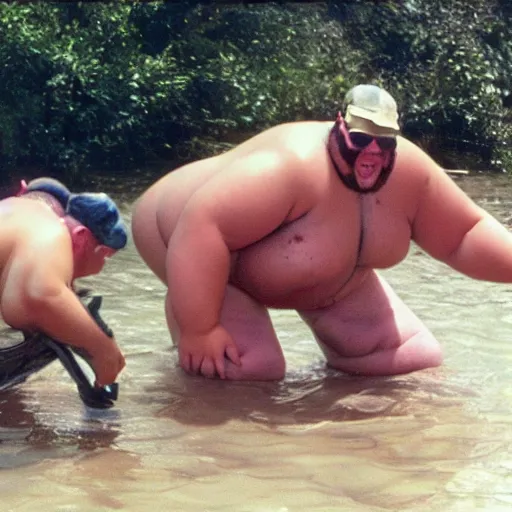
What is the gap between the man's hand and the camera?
3.91m

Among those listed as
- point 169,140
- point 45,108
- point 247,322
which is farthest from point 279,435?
point 169,140

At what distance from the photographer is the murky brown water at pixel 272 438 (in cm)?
299

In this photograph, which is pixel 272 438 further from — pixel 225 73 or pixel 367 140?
pixel 225 73

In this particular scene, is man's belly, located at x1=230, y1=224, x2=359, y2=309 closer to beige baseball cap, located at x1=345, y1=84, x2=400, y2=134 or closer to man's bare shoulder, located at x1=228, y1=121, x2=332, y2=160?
man's bare shoulder, located at x1=228, y1=121, x2=332, y2=160

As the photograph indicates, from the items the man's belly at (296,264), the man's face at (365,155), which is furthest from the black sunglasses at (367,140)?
the man's belly at (296,264)

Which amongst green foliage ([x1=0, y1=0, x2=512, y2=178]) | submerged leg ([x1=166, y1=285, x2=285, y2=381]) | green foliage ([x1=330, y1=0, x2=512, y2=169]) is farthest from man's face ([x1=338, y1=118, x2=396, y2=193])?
green foliage ([x1=330, y1=0, x2=512, y2=169])

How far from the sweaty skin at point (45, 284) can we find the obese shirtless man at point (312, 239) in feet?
1.32

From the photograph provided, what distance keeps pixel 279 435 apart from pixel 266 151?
91cm

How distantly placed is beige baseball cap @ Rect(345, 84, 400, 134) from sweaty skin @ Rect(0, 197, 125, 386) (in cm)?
95

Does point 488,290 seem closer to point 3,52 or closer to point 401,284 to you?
point 401,284

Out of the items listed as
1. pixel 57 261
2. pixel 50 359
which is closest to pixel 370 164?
pixel 57 261

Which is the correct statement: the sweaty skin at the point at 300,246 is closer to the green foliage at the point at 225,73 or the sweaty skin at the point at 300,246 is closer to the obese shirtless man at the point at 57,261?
the obese shirtless man at the point at 57,261

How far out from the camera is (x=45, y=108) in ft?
30.9

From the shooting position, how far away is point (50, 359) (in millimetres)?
3684
